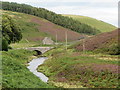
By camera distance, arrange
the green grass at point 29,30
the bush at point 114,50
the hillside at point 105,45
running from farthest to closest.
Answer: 1. the green grass at point 29,30
2. the hillside at point 105,45
3. the bush at point 114,50

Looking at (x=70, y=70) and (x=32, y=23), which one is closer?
(x=70, y=70)

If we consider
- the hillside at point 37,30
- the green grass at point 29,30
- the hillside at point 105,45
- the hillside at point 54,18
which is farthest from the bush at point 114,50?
the hillside at point 54,18

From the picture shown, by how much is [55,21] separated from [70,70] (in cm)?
13780

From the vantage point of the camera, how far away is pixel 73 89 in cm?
3316

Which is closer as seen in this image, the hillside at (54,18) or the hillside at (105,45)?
A: the hillside at (105,45)

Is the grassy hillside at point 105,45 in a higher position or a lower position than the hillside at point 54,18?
lower

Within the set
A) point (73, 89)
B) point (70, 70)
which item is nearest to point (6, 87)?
point (73, 89)

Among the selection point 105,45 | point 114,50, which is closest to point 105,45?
point 105,45

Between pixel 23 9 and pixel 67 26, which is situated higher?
pixel 23 9

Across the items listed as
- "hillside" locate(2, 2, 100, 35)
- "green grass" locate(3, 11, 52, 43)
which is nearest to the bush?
"green grass" locate(3, 11, 52, 43)

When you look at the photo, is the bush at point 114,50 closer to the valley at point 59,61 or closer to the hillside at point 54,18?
the valley at point 59,61

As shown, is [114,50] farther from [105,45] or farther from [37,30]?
[37,30]

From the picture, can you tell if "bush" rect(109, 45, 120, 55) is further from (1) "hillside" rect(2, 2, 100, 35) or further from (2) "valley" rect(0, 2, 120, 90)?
(1) "hillside" rect(2, 2, 100, 35)

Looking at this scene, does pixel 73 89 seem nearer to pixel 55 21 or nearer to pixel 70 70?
pixel 70 70
